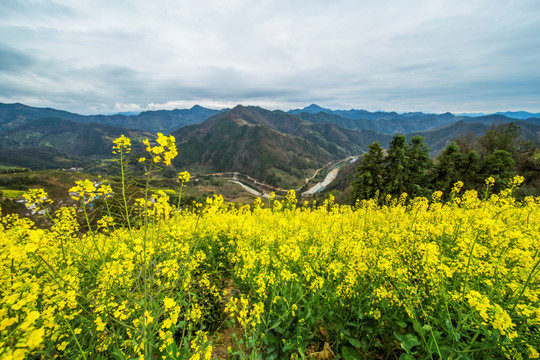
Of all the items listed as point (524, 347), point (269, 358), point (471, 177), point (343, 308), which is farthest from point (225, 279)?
point (471, 177)

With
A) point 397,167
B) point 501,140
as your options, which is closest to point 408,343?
point 397,167

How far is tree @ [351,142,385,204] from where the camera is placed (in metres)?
29.8

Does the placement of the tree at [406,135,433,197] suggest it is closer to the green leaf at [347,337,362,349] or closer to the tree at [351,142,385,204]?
the tree at [351,142,385,204]

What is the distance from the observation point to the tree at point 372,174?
29.8m

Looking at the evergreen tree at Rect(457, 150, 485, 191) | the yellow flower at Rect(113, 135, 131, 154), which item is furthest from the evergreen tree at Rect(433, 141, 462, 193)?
the yellow flower at Rect(113, 135, 131, 154)

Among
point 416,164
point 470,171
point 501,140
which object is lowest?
point 470,171

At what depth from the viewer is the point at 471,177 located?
3038cm

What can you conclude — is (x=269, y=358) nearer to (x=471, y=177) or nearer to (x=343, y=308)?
(x=343, y=308)

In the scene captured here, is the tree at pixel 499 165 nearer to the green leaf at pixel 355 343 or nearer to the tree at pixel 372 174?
the tree at pixel 372 174

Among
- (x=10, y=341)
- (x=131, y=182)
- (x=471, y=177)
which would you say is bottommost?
(x=471, y=177)

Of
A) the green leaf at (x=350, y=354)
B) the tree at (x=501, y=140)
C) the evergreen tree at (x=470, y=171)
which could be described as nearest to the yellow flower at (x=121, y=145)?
the green leaf at (x=350, y=354)

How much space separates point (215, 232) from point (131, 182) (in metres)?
4.23

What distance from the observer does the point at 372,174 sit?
3064 cm

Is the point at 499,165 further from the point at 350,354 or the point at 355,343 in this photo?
the point at 350,354
